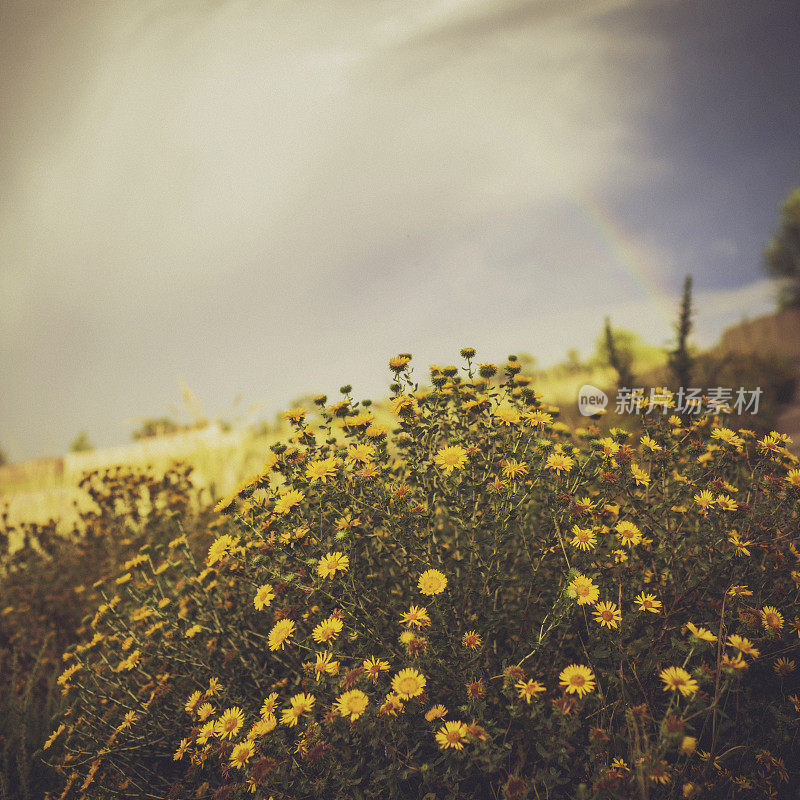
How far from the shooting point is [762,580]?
1.84 m

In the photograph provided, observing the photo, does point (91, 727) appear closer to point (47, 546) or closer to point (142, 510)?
point (47, 546)

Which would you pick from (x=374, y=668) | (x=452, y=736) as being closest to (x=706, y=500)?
(x=452, y=736)

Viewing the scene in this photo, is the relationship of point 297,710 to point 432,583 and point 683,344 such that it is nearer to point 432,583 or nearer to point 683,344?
point 432,583

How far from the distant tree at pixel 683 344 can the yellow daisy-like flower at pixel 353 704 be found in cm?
777

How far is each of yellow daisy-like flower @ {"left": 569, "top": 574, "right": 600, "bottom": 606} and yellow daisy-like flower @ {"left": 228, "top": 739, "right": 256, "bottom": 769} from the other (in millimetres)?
1142

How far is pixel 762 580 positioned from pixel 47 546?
4.97m

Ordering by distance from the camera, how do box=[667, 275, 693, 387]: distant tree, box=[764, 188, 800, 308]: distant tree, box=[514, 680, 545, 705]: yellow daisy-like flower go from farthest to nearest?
box=[764, 188, 800, 308]: distant tree < box=[667, 275, 693, 387]: distant tree < box=[514, 680, 545, 705]: yellow daisy-like flower

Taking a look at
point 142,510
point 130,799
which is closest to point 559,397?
point 142,510

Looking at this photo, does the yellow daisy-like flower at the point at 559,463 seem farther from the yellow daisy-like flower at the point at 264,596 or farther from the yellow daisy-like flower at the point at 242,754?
the yellow daisy-like flower at the point at 242,754

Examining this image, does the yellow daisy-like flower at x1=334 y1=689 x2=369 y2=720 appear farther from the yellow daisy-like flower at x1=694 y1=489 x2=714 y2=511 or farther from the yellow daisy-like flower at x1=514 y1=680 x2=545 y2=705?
the yellow daisy-like flower at x1=694 y1=489 x2=714 y2=511

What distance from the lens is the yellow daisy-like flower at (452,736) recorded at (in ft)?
4.60

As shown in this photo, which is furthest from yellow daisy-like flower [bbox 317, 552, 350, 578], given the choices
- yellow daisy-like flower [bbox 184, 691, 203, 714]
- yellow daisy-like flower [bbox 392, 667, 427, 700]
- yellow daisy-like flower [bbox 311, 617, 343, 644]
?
yellow daisy-like flower [bbox 184, 691, 203, 714]

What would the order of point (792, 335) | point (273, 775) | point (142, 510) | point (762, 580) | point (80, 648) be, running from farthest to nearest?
point (792, 335)
point (142, 510)
point (80, 648)
point (762, 580)
point (273, 775)

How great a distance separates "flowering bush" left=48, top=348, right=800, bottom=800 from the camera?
4.97ft
